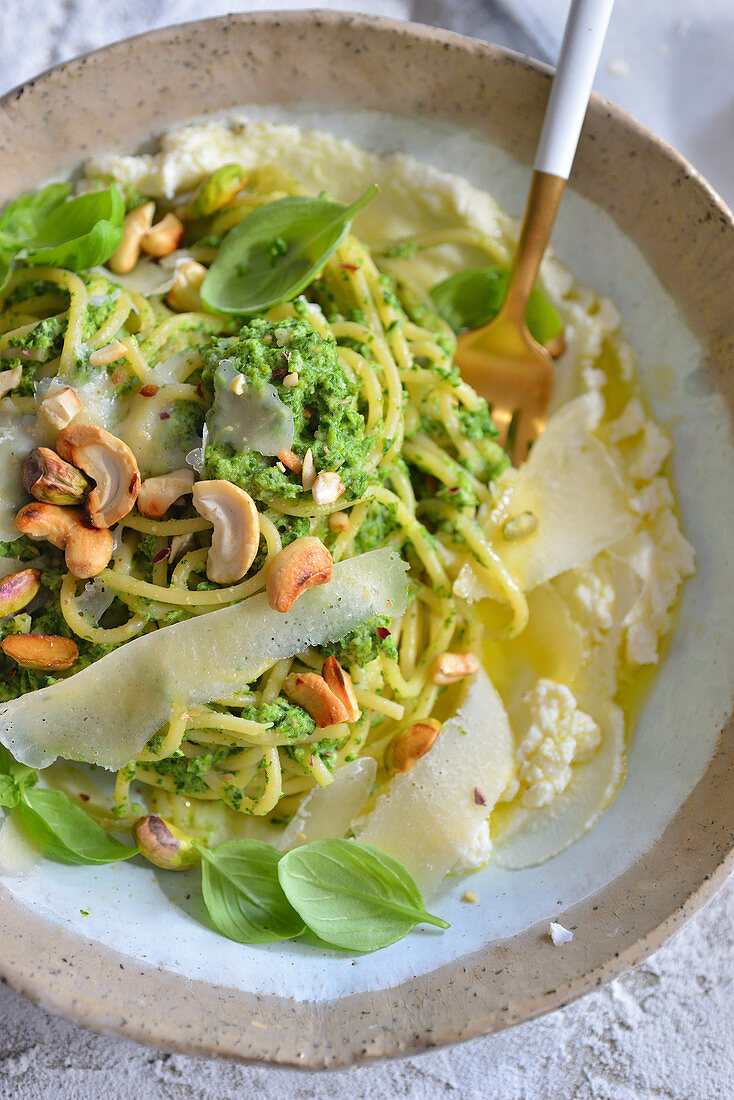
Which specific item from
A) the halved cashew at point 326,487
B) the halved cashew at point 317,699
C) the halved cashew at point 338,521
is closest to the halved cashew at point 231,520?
the halved cashew at point 326,487

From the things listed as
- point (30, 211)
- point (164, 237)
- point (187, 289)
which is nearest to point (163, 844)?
point (187, 289)

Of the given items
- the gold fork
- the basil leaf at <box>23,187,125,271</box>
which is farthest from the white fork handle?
the basil leaf at <box>23,187,125,271</box>

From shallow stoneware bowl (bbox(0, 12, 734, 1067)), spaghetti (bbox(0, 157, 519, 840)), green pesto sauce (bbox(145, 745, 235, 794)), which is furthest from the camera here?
green pesto sauce (bbox(145, 745, 235, 794))

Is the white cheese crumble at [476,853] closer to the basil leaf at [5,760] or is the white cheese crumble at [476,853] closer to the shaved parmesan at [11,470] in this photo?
the basil leaf at [5,760]

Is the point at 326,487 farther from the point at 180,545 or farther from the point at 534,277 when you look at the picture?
the point at 534,277

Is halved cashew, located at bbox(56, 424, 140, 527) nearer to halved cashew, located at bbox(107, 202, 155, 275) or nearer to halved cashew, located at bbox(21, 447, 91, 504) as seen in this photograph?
halved cashew, located at bbox(21, 447, 91, 504)

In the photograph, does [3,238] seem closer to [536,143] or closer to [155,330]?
[155,330]
